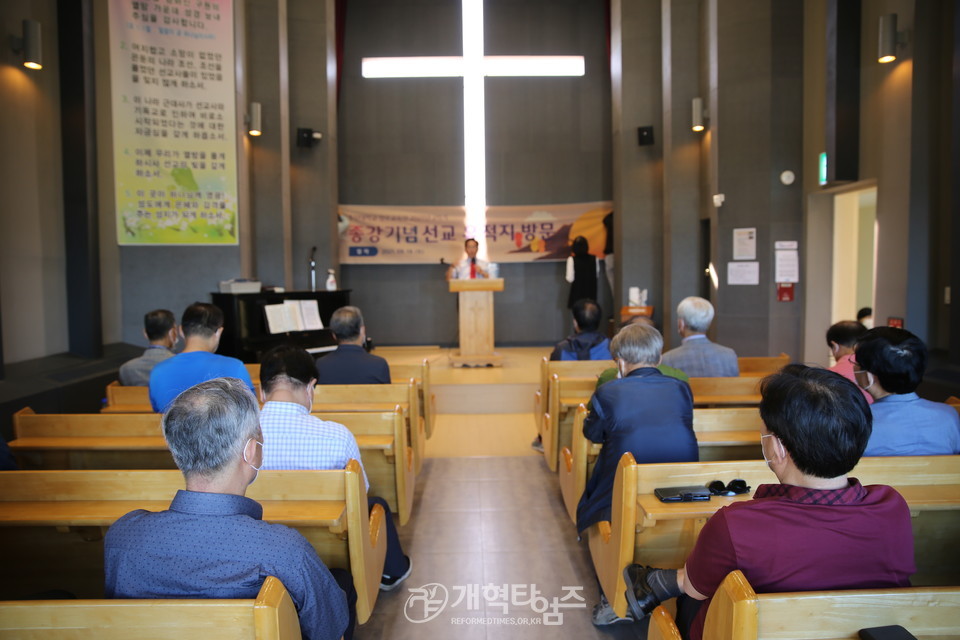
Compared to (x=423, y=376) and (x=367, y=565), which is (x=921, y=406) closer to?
(x=367, y=565)

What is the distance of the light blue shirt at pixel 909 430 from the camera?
214 cm

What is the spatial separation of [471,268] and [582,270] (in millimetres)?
1888

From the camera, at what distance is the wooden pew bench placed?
345 centimetres

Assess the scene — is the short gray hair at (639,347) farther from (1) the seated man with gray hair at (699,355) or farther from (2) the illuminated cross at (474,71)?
(2) the illuminated cross at (474,71)

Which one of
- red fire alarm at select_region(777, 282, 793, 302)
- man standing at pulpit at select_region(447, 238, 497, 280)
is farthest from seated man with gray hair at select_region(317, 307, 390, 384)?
red fire alarm at select_region(777, 282, 793, 302)

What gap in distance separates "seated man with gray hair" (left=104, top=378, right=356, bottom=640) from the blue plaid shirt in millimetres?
701

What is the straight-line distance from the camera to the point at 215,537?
1.27 m

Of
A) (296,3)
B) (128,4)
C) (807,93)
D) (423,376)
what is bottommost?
(423,376)

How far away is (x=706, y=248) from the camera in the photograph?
765 centimetres

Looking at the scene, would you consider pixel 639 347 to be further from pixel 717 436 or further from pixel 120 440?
pixel 120 440

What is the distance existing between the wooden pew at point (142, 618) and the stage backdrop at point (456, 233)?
7978 mm

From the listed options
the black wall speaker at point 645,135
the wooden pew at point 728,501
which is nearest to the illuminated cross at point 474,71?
the black wall speaker at point 645,135

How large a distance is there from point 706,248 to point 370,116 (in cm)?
495

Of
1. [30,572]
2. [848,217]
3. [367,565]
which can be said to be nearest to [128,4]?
[30,572]
